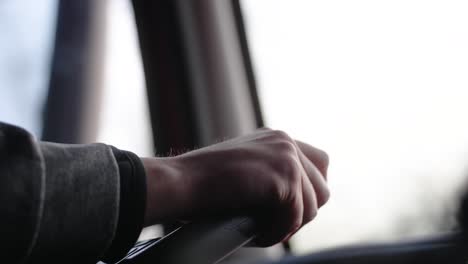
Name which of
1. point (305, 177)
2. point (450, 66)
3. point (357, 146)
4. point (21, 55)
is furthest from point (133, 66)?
point (305, 177)

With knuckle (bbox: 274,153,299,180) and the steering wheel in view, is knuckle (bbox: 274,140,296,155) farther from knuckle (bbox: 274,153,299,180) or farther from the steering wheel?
the steering wheel

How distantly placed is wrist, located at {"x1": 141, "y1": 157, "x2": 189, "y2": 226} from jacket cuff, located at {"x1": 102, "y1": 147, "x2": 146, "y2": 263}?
37 millimetres

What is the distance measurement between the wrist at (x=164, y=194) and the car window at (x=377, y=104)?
60cm

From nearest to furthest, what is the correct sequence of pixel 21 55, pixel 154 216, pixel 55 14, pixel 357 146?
1. pixel 154 216
2. pixel 357 146
3. pixel 21 55
4. pixel 55 14

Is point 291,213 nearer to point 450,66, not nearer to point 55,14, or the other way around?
point 450,66

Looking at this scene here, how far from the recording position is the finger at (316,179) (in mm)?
508

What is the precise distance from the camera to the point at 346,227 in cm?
106

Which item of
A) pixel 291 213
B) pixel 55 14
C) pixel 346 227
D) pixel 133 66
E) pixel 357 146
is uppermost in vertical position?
pixel 55 14

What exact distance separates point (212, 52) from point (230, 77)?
0.27 ft

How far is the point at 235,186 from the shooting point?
0.41m

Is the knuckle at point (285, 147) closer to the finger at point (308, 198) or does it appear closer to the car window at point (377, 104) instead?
the finger at point (308, 198)

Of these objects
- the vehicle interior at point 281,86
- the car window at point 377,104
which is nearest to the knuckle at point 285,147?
the vehicle interior at point 281,86

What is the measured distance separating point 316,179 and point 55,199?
0.95 ft

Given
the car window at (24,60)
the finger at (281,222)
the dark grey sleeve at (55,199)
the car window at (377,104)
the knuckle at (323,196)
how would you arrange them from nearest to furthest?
the dark grey sleeve at (55,199) < the finger at (281,222) < the knuckle at (323,196) < the car window at (377,104) < the car window at (24,60)
